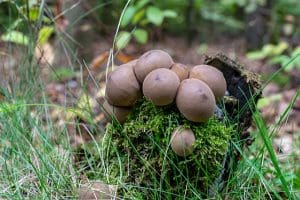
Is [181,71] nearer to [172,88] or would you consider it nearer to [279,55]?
[172,88]

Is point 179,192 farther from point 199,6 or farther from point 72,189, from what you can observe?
point 199,6

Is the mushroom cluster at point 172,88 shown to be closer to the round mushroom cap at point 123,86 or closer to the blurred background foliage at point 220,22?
Result: the round mushroom cap at point 123,86

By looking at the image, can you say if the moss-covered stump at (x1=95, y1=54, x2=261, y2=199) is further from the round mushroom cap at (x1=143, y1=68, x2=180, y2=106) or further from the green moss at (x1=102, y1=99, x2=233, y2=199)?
the round mushroom cap at (x1=143, y1=68, x2=180, y2=106)

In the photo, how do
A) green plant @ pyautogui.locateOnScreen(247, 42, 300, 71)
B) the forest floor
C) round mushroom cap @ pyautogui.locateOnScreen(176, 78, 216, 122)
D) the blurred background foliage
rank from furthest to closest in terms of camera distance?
the blurred background foliage
green plant @ pyautogui.locateOnScreen(247, 42, 300, 71)
the forest floor
round mushroom cap @ pyautogui.locateOnScreen(176, 78, 216, 122)

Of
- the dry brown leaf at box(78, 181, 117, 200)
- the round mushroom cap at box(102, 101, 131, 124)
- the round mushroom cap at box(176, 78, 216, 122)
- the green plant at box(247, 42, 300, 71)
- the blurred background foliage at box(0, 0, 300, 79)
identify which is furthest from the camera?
the blurred background foliage at box(0, 0, 300, 79)

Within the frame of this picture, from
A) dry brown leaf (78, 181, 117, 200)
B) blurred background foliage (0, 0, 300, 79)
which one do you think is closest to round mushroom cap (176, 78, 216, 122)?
dry brown leaf (78, 181, 117, 200)

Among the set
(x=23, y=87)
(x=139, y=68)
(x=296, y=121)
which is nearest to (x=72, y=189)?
(x=139, y=68)

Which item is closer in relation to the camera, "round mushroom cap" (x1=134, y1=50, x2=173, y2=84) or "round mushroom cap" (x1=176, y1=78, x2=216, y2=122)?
"round mushroom cap" (x1=176, y1=78, x2=216, y2=122)
